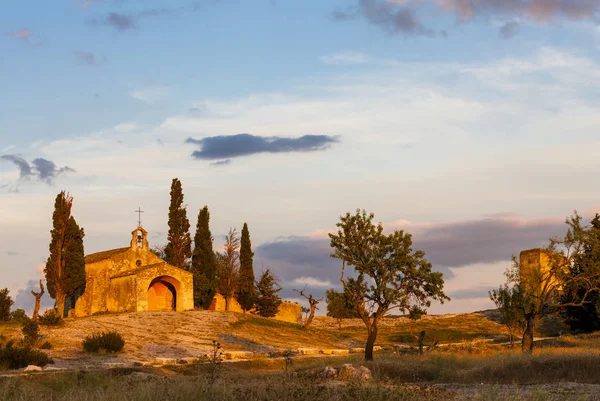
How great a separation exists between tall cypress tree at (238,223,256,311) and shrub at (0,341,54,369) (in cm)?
3689

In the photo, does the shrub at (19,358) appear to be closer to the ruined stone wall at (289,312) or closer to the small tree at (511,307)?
the small tree at (511,307)

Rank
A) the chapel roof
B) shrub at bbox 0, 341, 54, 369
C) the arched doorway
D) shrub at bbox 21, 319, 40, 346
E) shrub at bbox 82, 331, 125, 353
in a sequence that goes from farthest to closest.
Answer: the chapel roof, the arched doorway, shrub at bbox 82, 331, 125, 353, shrub at bbox 21, 319, 40, 346, shrub at bbox 0, 341, 54, 369

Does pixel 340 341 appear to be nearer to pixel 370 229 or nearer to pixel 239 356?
pixel 239 356

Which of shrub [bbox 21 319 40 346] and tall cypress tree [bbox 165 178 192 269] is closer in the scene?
shrub [bbox 21 319 40 346]

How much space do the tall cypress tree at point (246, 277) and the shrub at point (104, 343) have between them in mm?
29567

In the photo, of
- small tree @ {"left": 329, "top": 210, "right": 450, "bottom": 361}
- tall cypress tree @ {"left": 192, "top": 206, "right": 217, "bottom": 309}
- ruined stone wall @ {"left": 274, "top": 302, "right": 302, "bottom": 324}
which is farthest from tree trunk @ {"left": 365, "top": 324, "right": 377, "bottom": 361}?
ruined stone wall @ {"left": 274, "top": 302, "right": 302, "bottom": 324}

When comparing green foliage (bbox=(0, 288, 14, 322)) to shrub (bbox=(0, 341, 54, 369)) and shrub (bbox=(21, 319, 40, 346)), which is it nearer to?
shrub (bbox=(21, 319, 40, 346))

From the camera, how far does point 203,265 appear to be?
67.9m

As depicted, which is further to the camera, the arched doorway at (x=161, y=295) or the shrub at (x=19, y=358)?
the arched doorway at (x=161, y=295)

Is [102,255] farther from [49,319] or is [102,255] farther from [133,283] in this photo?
[49,319]

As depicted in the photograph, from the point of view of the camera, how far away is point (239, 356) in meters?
42.1

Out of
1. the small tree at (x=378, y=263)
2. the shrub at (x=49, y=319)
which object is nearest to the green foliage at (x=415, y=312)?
the small tree at (x=378, y=263)

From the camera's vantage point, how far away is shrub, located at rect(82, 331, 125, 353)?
133ft

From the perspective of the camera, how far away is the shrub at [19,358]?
32562mm
